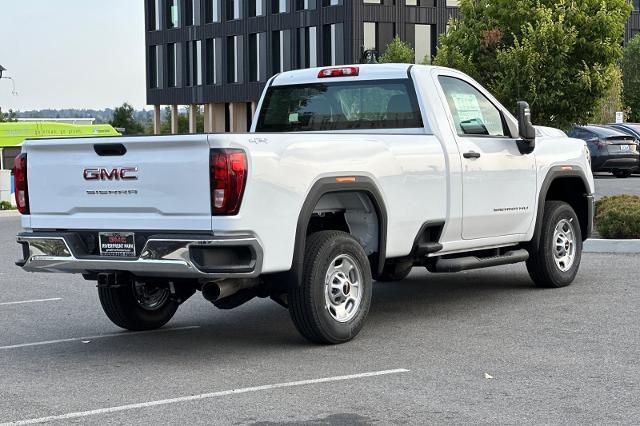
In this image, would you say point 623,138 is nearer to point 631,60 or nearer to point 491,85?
point 491,85

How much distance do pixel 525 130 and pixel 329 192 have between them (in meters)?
2.76

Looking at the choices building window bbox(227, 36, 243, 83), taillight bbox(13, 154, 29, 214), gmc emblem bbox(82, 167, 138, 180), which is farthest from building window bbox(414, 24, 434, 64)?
gmc emblem bbox(82, 167, 138, 180)

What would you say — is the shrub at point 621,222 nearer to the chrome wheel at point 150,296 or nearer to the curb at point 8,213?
the chrome wheel at point 150,296

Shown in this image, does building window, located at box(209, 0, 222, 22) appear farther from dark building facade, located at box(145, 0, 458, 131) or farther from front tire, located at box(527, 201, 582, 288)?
front tire, located at box(527, 201, 582, 288)

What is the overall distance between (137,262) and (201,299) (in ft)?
12.0

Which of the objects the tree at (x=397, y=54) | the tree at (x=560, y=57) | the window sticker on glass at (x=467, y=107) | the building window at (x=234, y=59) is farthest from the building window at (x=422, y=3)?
the window sticker on glass at (x=467, y=107)

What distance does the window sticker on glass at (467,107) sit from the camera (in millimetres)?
10641

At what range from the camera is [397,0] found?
238ft

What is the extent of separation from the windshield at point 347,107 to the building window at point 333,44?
60.2 m

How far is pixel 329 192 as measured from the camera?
888 centimetres

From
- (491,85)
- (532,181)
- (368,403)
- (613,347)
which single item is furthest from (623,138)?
(368,403)

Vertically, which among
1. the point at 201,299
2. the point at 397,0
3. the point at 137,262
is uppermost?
the point at 397,0

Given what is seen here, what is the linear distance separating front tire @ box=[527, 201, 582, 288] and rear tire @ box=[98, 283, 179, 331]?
355 centimetres

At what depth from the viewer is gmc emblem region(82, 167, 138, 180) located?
8.40 m
